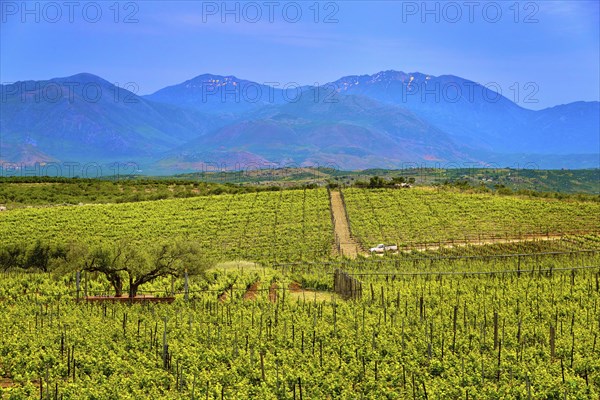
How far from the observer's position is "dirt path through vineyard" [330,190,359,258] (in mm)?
51969

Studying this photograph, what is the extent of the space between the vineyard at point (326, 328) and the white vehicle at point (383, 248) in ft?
4.86

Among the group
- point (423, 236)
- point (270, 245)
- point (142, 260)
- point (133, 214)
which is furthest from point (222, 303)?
point (133, 214)

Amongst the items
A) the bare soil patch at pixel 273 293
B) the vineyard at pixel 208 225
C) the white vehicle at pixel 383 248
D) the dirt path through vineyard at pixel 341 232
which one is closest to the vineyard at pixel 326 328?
the bare soil patch at pixel 273 293

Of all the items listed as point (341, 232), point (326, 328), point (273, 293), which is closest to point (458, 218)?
point (341, 232)

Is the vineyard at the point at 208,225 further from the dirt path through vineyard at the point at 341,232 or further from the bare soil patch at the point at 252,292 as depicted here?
the bare soil patch at the point at 252,292

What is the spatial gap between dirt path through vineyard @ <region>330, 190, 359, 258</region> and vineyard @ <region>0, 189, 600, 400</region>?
1.07 metres

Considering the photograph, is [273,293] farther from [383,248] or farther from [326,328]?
[383,248]

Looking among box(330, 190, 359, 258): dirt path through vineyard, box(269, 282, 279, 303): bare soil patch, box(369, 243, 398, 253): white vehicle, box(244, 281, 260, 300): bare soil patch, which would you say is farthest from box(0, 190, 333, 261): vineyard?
box(269, 282, 279, 303): bare soil patch

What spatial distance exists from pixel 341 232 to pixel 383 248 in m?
8.23

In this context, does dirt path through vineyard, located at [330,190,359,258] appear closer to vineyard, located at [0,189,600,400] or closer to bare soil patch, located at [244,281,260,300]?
vineyard, located at [0,189,600,400]

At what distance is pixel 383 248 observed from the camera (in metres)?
51.6

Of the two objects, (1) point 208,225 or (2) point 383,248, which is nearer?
(2) point 383,248

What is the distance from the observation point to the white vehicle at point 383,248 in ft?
168

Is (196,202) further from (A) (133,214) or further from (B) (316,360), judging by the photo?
(B) (316,360)
